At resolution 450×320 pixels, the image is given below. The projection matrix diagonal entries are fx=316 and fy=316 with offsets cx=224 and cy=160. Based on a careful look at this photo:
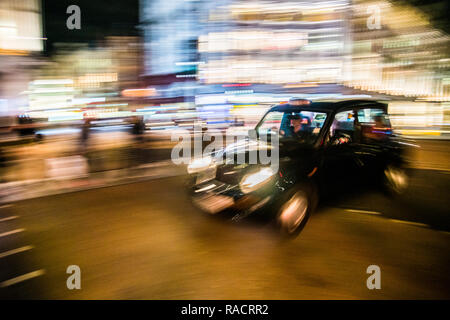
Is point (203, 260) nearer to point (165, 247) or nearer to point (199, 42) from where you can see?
point (165, 247)

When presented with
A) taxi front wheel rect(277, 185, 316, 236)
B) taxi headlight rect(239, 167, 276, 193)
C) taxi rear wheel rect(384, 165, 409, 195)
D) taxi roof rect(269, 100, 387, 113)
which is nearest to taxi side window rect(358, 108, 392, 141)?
taxi roof rect(269, 100, 387, 113)

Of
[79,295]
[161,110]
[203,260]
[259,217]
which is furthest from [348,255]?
[161,110]

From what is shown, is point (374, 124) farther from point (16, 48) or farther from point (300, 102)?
point (16, 48)

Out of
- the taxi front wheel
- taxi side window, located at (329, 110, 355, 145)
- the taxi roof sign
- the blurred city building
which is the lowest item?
the taxi front wheel

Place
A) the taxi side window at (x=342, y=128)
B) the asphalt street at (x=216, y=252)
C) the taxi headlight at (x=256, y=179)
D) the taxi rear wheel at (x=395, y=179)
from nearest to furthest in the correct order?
1. the asphalt street at (x=216, y=252)
2. the taxi headlight at (x=256, y=179)
3. the taxi side window at (x=342, y=128)
4. the taxi rear wheel at (x=395, y=179)

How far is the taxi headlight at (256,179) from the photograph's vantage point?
3.91 meters

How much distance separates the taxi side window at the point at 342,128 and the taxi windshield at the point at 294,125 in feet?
0.63

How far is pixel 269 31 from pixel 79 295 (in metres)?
40.3

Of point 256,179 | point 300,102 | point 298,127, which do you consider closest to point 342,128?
point 298,127

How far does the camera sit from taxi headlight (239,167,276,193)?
12.8 ft

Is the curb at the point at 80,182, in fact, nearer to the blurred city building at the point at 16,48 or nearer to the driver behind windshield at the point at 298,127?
the driver behind windshield at the point at 298,127

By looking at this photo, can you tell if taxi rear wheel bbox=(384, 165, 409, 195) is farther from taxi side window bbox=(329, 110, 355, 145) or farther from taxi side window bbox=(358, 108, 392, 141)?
taxi side window bbox=(329, 110, 355, 145)

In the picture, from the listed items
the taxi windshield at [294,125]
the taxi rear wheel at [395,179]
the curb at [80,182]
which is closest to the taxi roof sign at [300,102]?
the taxi windshield at [294,125]

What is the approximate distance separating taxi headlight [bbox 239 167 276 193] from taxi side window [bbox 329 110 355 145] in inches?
46.4
